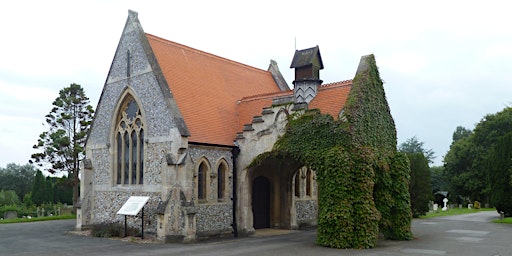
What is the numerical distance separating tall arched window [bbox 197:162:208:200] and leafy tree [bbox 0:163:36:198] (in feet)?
178

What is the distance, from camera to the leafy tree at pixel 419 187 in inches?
1289

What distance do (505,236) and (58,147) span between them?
30.5m

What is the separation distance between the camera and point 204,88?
21.9 meters

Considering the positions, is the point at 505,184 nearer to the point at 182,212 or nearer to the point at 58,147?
the point at 182,212

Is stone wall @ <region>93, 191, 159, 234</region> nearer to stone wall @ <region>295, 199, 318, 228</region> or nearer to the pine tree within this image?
stone wall @ <region>295, 199, 318, 228</region>

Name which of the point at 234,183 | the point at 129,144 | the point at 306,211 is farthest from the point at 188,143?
the point at 306,211

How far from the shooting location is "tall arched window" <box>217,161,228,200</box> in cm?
1996

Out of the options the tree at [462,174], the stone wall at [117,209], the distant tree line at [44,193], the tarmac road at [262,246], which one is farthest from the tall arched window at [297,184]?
the tree at [462,174]

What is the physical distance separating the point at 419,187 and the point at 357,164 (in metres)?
19.3

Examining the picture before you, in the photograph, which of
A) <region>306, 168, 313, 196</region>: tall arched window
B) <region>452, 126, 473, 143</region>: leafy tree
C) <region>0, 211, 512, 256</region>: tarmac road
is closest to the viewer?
<region>0, 211, 512, 256</region>: tarmac road

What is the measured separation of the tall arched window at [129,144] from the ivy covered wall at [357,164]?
215 inches

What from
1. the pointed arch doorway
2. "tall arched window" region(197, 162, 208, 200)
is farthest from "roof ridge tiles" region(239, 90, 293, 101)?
A: "tall arched window" region(197, 162, 208, 200)

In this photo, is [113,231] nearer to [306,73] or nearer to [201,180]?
[201,180]

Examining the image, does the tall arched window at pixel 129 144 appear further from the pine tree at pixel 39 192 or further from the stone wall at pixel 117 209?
the pine tree at pixel 39 192
